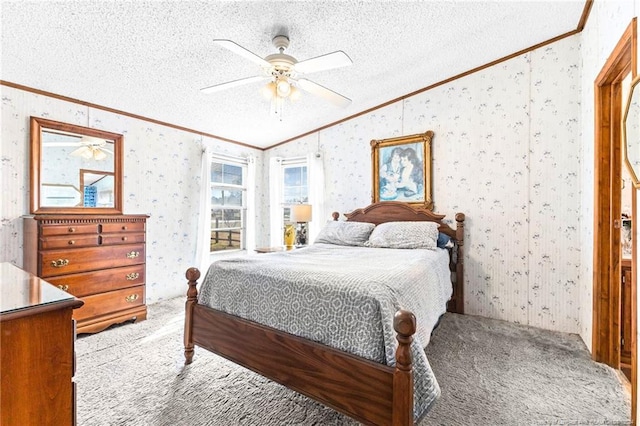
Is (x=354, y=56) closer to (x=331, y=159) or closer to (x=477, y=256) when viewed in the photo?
(x=331, y=159)

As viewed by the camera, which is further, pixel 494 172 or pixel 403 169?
pixel 403 169

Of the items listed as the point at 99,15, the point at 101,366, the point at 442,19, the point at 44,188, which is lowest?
the point at 101,366

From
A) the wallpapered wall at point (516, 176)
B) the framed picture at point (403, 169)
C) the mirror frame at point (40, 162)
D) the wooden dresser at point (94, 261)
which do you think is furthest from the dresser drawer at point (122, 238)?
the wallpapered wall at point (516, 176)

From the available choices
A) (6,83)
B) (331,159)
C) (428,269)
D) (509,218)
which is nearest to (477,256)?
(509,218)

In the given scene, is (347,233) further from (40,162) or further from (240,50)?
(40,162)

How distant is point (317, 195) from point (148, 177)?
2.20 metres

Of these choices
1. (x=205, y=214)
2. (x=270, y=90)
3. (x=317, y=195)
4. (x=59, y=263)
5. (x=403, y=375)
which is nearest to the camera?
(x=403, y=375)

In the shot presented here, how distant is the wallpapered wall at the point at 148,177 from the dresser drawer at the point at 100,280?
52 centimetres

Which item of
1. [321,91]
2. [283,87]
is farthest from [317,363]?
[321,91]

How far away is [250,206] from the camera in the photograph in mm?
4949

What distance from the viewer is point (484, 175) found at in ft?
11.2

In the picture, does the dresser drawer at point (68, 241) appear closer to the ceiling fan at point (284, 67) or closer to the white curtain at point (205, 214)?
the white curtain at point (205, 214)

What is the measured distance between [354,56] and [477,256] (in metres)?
2.49

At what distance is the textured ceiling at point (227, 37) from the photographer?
2150mm
